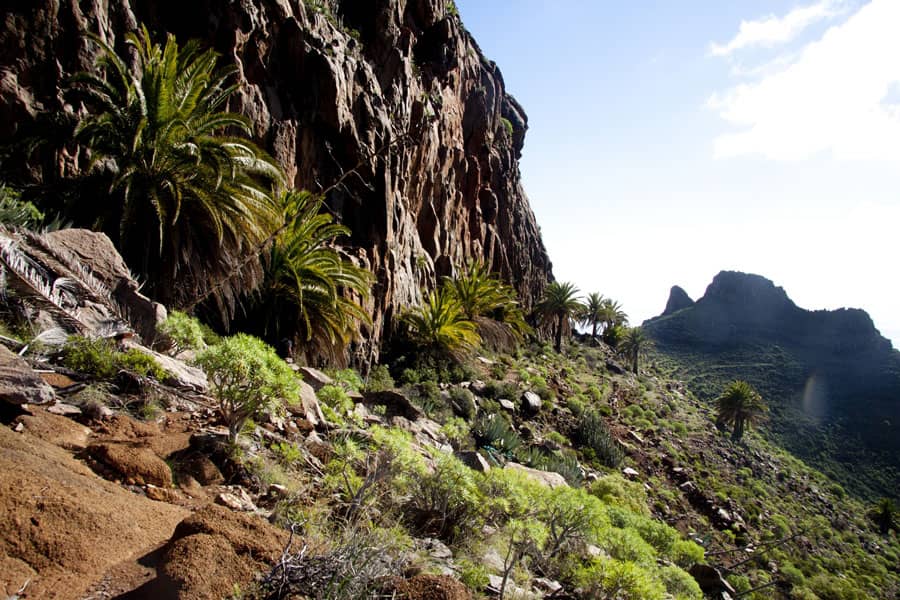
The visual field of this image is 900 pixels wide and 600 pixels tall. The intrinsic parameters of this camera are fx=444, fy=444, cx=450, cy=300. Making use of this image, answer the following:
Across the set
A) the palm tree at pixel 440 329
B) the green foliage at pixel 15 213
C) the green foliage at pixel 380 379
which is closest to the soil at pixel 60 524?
the green foliage at pixel 15 213

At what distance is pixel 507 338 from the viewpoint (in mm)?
25828

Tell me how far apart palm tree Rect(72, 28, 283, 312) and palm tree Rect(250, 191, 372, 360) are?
192 cm

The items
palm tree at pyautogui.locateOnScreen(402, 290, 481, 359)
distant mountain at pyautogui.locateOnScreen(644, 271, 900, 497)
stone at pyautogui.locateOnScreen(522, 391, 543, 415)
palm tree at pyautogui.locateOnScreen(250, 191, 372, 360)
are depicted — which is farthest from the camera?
distant mountain at pyautogui.locateOnScreen(644, 271, 900, 497)

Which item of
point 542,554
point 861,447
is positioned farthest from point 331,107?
point 861,447

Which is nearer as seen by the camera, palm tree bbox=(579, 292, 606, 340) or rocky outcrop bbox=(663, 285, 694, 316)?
palm tree bbox=(579, 292, 606, 340)

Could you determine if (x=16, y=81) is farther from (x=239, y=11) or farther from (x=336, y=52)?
(x=336, y=52)

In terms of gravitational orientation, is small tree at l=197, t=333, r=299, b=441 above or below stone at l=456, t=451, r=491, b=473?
above

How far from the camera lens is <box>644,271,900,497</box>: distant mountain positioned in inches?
2109

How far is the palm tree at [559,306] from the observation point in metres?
39.0

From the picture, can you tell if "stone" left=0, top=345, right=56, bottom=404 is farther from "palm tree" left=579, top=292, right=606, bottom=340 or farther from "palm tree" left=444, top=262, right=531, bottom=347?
"palm tree" left=579, top=292, right=606, bottom=340

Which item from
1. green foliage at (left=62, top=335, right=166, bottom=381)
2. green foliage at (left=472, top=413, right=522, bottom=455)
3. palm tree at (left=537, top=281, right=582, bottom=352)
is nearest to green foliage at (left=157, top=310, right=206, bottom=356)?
green foliage at (left=62, top=335, right=166, bottom=381)

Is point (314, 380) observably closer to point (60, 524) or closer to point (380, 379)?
point (60, 524)

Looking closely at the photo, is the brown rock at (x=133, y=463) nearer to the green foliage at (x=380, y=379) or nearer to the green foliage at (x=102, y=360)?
the green foliage at (x=102, y=360)

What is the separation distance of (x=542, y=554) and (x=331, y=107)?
47.9 ft
